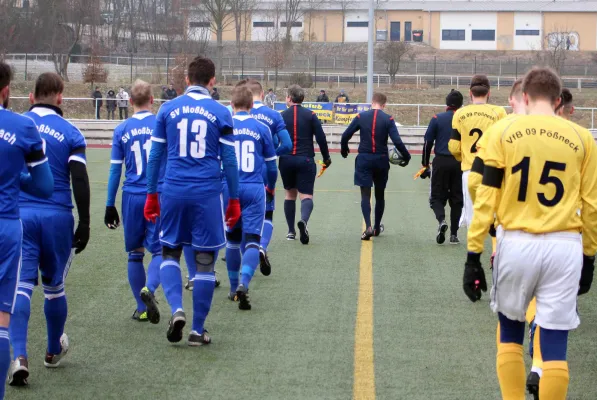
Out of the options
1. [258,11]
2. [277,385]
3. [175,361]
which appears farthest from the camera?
[258,11]

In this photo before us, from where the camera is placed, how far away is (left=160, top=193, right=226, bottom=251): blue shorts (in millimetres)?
6691

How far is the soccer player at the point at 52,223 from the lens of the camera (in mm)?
6008

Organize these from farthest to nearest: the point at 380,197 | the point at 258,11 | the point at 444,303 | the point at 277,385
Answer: the point at 258,11 → the point at 380,197 → the point at 444,303 → the point at 277,385

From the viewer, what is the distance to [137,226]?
24.6 feet

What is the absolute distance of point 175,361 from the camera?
6492 mm

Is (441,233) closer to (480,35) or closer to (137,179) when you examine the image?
(137,179)

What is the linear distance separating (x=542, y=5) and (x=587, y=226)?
78236mm

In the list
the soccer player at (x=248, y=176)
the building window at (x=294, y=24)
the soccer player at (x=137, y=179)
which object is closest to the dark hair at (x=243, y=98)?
the soccer player at (x=248, y=176)

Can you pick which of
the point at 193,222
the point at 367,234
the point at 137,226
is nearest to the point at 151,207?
the point at 193,222

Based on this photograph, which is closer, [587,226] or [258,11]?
[587,226]

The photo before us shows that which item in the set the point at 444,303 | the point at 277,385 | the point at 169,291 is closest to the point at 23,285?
the point at 169,291

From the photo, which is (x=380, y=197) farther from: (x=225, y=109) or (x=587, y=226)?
(x=587, y=226)

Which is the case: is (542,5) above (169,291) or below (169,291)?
above

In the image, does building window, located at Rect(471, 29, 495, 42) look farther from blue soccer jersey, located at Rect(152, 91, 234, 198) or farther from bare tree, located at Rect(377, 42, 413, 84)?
blue soccer jersey, located at Rect(152, 91, 234, 198)
